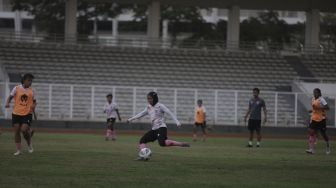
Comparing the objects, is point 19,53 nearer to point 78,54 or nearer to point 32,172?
point 78,54

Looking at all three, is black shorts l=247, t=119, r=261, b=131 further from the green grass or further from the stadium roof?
the stadium roof

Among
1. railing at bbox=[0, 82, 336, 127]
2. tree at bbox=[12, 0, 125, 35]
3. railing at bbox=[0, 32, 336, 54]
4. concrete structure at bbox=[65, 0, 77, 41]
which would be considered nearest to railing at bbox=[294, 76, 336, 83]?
railing at bbox=[0, 82, 336, 127]

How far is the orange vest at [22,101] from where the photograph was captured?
65.4 ft

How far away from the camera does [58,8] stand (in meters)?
68.0

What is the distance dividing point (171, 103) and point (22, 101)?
991 inches

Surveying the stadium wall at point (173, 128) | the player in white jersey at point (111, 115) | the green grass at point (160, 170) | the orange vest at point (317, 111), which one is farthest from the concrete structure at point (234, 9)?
the green grass at point (160, 170)

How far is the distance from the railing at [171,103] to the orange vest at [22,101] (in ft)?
76.1

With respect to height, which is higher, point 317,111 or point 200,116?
point 317,111

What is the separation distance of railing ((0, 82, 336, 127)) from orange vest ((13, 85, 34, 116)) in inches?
913

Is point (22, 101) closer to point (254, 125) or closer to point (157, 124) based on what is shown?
point (157, 124)

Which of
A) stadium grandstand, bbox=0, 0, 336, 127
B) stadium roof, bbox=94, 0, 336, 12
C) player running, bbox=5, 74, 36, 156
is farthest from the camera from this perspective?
stadium roof, bbox=94, 0, 336, 12

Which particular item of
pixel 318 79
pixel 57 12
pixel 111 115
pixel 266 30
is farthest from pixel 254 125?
pixel 266 30

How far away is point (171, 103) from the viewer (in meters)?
44.8

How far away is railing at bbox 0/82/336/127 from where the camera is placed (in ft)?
143
